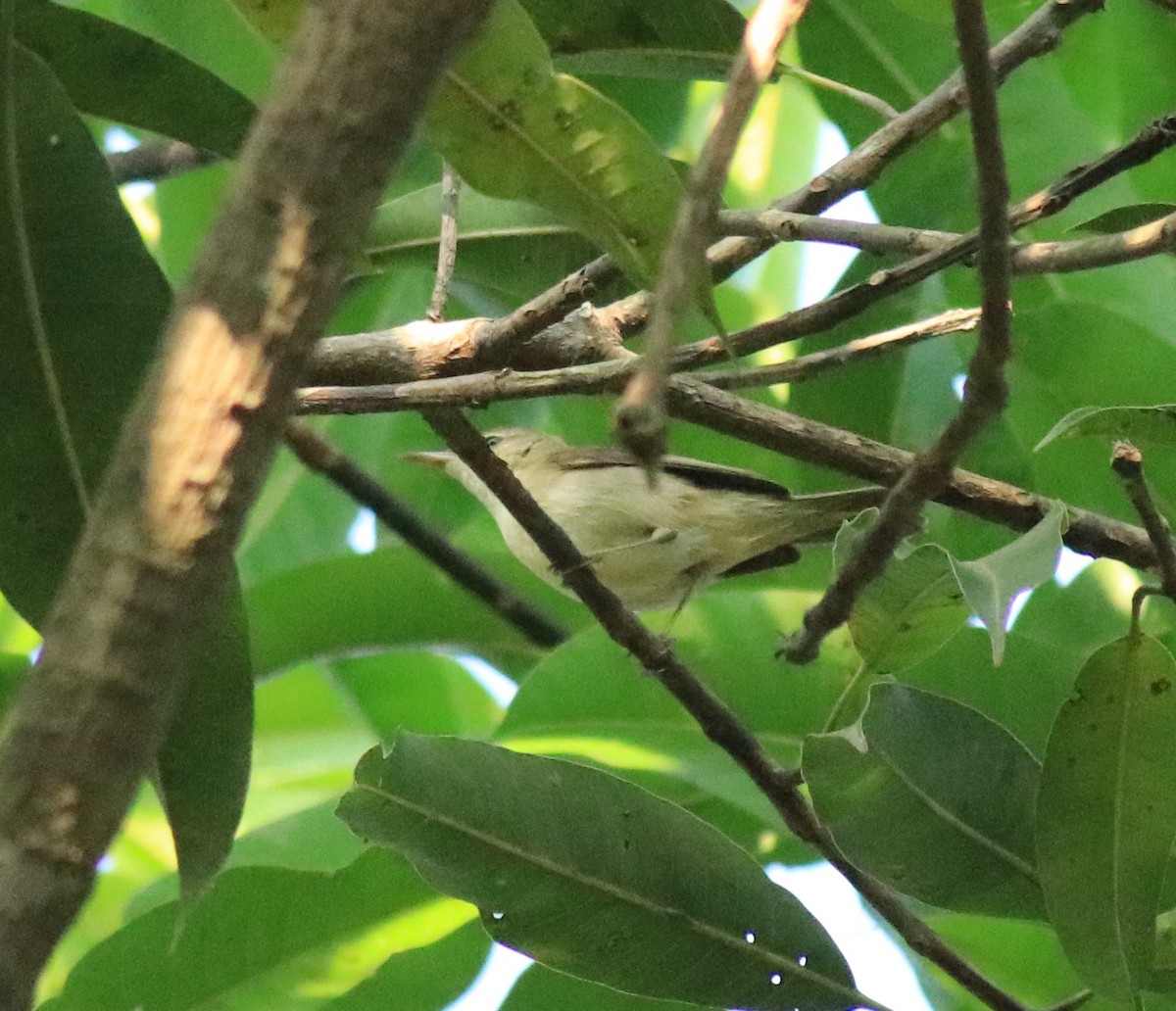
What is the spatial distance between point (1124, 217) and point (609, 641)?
3.36ft

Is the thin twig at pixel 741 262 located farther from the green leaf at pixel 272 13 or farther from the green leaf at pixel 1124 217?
the green leaf at pixel 272 13

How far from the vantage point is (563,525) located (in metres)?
3.41

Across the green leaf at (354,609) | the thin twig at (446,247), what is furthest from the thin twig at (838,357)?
the green leaf at (354,609)

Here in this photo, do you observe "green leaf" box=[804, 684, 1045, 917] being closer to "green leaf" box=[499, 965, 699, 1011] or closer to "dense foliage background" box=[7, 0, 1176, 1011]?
"dense foliage background" box=[7, 0, 1176, 1011]

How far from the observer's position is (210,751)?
1.49 m

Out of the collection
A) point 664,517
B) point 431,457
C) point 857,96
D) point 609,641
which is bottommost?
point 609,641

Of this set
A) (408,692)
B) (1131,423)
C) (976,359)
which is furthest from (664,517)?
(976,359)

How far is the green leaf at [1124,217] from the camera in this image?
1.57 m

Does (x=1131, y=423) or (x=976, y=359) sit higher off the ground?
(x=1131, y=423)

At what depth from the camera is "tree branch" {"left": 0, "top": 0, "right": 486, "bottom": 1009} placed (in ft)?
2.14

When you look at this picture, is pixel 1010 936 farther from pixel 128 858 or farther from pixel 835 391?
pixel 128 858

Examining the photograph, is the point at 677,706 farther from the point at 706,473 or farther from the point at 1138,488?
the point at 1138,488

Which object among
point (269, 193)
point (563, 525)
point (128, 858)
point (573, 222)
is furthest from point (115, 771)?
point (128, 858)

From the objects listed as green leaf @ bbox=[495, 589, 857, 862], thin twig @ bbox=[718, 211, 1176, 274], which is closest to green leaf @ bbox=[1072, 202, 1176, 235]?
thin twig @ bbox=[718, 211, 1176, 274]
